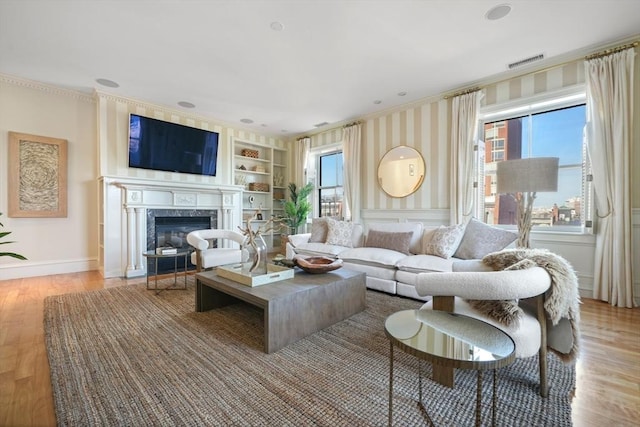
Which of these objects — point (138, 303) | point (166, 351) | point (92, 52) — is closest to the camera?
point (166, 351)

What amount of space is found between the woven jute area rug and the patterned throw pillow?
5.88 feet

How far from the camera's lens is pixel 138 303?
296 cm

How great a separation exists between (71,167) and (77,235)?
3.55 feet

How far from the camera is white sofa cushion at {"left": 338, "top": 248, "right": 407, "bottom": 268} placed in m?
3.31

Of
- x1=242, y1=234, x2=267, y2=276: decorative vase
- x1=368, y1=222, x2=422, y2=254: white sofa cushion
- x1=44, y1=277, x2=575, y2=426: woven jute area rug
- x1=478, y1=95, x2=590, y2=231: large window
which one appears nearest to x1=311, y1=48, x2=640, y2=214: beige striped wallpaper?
x1=478, y1=95, x2=590, y2=231: large window

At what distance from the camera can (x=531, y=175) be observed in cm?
234

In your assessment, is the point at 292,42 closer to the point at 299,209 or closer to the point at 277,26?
the point at 277,26

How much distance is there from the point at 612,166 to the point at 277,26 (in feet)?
12.6

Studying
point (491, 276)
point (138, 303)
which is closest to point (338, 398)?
point (491, 276)

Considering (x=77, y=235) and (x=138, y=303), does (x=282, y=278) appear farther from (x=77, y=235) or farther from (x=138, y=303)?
(x=77, y=235)

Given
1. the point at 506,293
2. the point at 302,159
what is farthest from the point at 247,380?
the point at 302,159

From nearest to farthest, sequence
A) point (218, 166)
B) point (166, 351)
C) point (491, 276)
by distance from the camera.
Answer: point (491, 276) < point (166, 351) < point (218, 166)

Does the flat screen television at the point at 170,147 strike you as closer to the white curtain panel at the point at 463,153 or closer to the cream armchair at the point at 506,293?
the white curtain panel at the point at 463,153

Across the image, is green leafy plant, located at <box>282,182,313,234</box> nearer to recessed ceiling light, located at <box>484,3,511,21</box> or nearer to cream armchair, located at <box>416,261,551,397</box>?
recessed ceiling light, located at <box>484,3,511,21</box>
